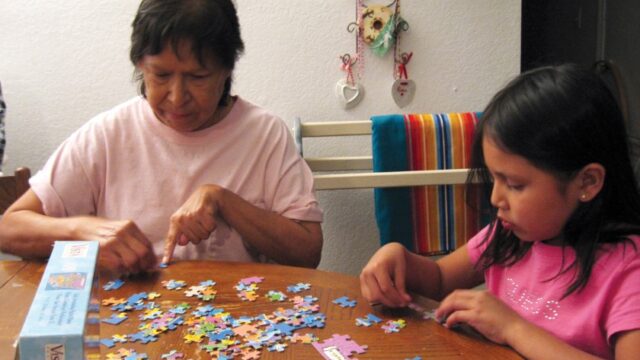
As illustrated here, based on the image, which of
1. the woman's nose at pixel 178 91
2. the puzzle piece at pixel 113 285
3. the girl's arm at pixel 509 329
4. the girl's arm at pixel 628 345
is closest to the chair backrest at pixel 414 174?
the woman's nose at pixel 178 91

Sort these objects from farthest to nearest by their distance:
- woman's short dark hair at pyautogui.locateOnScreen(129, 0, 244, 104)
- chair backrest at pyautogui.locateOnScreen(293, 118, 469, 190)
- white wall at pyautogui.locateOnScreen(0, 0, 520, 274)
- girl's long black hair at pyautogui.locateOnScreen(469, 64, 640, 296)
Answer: white wall at pyautogui.locateOnScreen(0, 0, 520, 274), chair backrest at pyautogui.locateOnScreen(293, 118, 469, 190), woman's short dark hair at pyautogui.locateOnScreen(129, 0, 244, 104), girl's long black hair at pyautogui.locateOnScreen(469, 64, 640, 296)

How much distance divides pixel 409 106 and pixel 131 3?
113 centimetres

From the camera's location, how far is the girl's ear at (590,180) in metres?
1.11

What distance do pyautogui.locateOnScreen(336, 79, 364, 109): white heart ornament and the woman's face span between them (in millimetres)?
949

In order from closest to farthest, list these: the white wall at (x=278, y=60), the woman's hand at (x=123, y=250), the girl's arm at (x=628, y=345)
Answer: the girl's arm at (x=628, y=345) → the woman's hand at (x=123, y=250) → the white wall at (x=278, y=60)

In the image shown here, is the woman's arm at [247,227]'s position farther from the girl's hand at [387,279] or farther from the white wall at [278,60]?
the white wall at [278,60]

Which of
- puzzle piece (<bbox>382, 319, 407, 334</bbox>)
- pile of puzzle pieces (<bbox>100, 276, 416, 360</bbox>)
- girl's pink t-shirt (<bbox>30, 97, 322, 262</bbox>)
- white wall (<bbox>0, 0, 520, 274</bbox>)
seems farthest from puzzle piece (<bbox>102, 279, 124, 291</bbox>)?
white wall (<bbox>0, 0, 520, 274</bbox>)

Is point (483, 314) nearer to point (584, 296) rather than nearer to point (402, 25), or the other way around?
point (584, 296)

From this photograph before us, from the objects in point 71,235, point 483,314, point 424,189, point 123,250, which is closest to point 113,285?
point 123,250

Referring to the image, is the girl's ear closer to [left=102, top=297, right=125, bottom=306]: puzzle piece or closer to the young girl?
the young girl

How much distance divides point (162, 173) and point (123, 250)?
34cm

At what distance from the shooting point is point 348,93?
2.55m

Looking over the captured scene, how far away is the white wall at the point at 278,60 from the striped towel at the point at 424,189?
0.30 metres

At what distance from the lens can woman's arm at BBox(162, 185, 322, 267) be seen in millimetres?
1449
